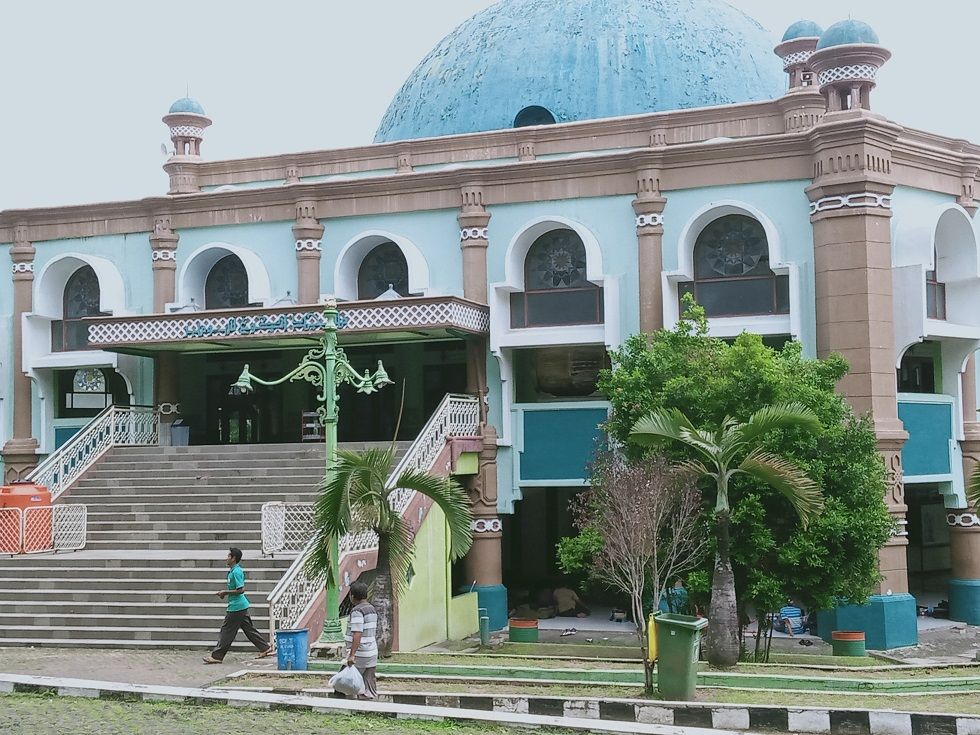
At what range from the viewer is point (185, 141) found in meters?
30.0

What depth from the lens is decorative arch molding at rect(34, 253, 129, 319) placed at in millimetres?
27406

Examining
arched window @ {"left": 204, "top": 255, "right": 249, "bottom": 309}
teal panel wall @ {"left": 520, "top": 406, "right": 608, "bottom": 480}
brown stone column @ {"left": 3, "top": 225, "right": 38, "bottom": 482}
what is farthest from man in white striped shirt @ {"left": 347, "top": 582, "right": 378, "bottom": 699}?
brown stone column @ {"left": 3, "top": 225, "right": 38, "bottom": 482}

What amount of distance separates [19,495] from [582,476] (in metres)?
10.2

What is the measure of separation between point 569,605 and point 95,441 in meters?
10.2

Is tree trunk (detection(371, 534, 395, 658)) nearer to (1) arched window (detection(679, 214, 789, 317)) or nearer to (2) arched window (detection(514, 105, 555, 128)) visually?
(1) arched window (detection(679, 214, 789, 317))

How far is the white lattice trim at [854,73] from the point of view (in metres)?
22.5

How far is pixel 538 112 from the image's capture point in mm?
29359

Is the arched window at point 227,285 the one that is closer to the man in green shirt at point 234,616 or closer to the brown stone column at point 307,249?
the brown stone column at point 307,249

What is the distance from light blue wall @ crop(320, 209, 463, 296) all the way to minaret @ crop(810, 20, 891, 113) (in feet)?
24.9

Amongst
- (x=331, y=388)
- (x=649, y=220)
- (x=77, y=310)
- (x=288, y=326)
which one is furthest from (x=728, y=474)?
(x=77, y=310)

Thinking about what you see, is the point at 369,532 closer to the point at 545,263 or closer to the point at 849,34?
the point at 545,263

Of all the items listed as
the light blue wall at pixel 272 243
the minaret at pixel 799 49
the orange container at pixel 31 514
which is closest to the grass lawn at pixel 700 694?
the orange container at pixel 31 514

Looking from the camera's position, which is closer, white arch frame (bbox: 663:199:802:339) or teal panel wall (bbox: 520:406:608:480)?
white arch frame (bbox: 663:199:802:339)

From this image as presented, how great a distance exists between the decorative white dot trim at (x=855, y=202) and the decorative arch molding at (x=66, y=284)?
1494 centimetres
